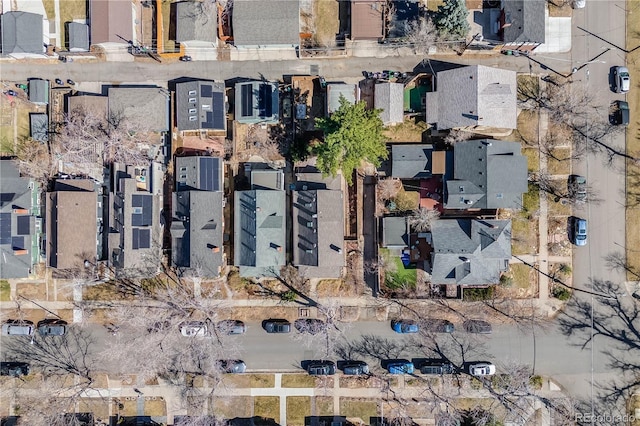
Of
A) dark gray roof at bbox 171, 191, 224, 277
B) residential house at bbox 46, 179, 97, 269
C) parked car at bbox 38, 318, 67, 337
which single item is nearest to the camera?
residential house at bbox 46, 179, 97, 269

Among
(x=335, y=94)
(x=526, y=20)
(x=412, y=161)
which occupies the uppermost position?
(x=526, y=20)

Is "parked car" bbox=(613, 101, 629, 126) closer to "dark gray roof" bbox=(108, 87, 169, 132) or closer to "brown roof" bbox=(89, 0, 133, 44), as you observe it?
"dark gray roof" bbox=(108, 87, 169, 132)

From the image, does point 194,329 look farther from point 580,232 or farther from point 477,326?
point 580,232

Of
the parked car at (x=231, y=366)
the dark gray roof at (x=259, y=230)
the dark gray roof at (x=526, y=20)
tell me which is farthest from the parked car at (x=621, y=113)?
the parked car at (x=231, y=366)

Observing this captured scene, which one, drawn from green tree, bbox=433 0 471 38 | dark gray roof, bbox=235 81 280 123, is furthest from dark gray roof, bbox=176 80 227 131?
green tree, bbox=433 0 471 38

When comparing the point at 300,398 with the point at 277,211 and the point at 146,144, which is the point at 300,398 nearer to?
the point at 277,211

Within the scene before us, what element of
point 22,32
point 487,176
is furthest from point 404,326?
point 22,32

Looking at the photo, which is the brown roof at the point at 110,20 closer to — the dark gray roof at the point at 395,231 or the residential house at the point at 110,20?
the residential house at the point at 110,20
